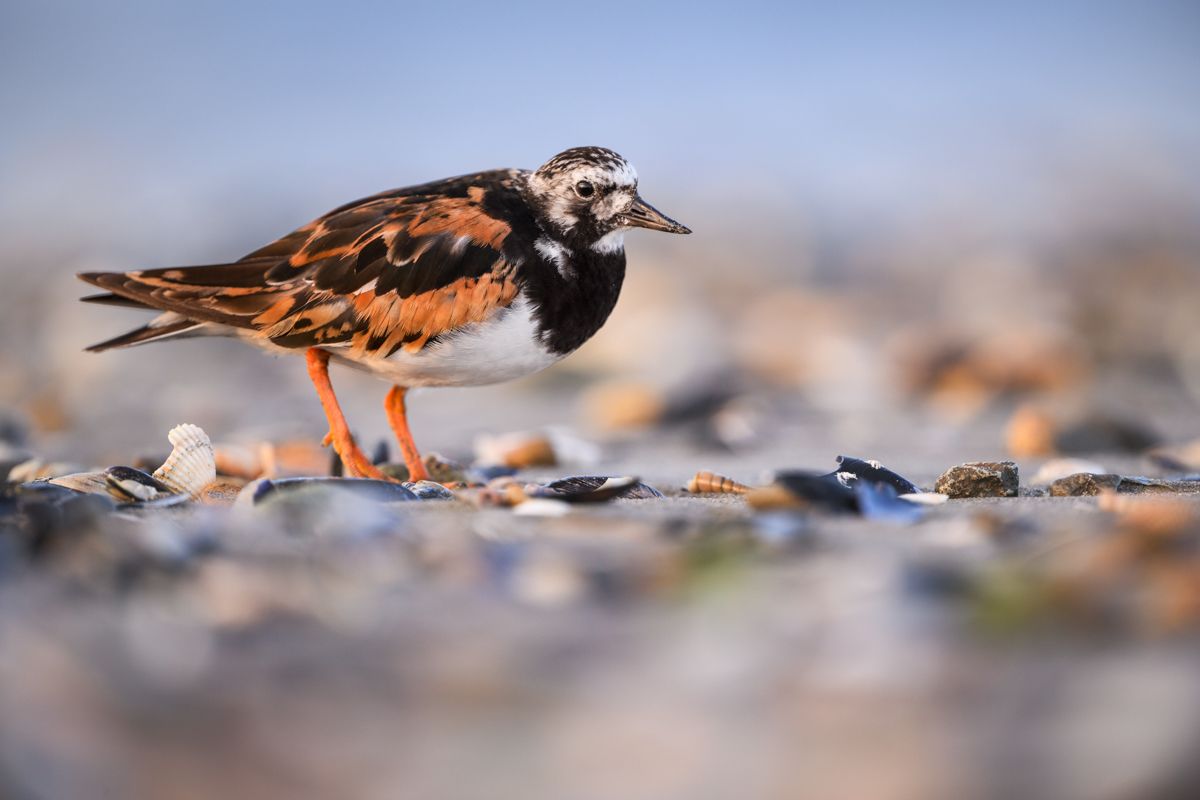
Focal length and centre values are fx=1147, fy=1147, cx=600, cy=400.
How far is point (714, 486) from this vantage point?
3.57 meters

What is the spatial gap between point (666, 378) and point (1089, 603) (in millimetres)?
4641

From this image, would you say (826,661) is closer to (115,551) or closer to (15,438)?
(115,551)

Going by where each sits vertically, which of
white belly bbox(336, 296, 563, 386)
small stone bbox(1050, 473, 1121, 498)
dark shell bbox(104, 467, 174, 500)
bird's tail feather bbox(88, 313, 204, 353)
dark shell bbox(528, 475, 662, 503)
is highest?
bird's tail feather bbox(88, 313, 204, 353)

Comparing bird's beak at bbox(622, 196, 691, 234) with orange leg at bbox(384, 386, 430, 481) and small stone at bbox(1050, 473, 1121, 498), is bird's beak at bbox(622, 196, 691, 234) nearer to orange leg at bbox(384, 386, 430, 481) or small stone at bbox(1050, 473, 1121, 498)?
orange leg at bbox(384, 386, 430, 481)

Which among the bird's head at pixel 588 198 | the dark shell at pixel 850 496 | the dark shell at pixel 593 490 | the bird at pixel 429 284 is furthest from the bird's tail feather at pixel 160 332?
the dark shell at pixel 850 496

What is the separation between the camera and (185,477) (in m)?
3.31

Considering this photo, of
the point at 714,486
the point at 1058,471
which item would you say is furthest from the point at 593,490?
the point at 1058,471

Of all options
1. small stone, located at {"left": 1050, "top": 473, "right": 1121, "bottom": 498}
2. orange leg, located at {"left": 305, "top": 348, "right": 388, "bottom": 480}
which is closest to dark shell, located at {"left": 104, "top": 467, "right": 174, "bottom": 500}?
orange leg, located at {"left": 305, "top": 348, "right": 388, "bottom": 480}

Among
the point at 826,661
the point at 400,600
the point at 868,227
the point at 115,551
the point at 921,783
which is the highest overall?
the point at 868,227

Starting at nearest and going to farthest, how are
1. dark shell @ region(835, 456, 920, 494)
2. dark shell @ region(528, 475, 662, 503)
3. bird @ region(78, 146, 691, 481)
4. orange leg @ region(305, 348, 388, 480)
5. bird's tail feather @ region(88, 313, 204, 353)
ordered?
dark shell @ region(528, 475, 662, 503)
dark shell @ region(835, 456, 920, 494)
bird @ region(78, 146, 691, 481)
orange leg @ region(305, 348, 388, 480)
bird's tail feather @ region(88, 313, 204, 353)

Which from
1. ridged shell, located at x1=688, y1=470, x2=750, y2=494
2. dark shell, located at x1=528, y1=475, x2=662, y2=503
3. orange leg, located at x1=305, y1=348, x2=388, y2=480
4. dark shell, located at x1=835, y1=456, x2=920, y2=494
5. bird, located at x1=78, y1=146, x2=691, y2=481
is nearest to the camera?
dark shell, located at x1=528, y1=475, x2=662, y2=503

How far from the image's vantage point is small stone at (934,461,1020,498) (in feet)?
10.8

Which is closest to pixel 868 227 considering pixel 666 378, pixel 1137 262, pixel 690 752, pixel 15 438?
pixel 1137 262

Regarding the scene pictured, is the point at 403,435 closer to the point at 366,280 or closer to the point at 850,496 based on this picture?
the point at 366,280
